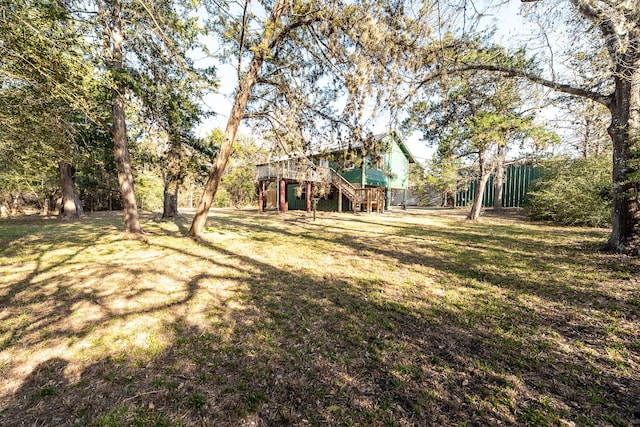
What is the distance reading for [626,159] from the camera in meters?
5.25

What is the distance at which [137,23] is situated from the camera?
22.2 ft

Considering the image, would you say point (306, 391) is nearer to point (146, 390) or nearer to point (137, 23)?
point (146, 390)

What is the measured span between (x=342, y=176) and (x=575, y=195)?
44.4 feet

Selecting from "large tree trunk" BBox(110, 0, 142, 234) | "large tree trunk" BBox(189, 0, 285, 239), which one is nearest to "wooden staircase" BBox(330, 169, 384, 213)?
"large tree trunk" BBox(189, 0, 285, 239)

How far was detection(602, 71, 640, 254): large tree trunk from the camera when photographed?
201 inches

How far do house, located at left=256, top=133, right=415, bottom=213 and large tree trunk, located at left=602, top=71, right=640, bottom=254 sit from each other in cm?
462

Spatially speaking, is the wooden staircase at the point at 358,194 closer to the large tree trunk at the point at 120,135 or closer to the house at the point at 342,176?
the house at the point at 342,176

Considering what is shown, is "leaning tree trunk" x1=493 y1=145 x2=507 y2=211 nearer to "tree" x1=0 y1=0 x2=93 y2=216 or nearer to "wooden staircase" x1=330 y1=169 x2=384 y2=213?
"wooden staircase" x1=330 y1=169 x2=384 y2=213

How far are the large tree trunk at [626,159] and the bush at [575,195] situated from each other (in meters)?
4.31

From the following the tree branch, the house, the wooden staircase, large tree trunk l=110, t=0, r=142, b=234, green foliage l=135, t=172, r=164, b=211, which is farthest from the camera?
green foliage l=135, t=172, r=164, b=211

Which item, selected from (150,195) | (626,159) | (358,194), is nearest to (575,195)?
(626,159)

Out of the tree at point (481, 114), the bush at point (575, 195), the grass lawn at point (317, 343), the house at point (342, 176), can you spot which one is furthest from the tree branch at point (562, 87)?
the bush at point (575, 195)

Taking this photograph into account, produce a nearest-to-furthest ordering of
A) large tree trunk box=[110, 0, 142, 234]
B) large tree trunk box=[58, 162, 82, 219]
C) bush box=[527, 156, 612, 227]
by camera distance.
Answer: large tree trunk box=[110, 0, 142, 234] → bush box=[527, 156, 612, 227] → large tree trunk box=[58, 162, 82, 219]

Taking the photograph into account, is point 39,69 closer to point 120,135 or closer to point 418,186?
point 120,135
